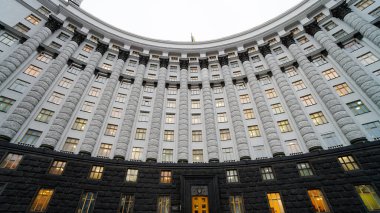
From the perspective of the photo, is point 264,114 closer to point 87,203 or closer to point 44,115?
point 87,203

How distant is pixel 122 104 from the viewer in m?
31.6

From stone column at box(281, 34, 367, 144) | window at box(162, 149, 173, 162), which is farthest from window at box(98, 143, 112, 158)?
stone column at box(281, 34, 367, 144)

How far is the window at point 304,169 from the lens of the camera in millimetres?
22375

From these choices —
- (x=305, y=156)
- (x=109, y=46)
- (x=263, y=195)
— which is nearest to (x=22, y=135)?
(x=109, y=46)

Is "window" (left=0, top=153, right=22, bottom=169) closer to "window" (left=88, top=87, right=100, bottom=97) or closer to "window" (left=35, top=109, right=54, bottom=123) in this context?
"window" (left=35, top=109, right=54, bottom=123)

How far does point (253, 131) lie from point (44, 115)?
29749mm

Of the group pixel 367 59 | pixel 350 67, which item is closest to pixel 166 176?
pixel 350 67

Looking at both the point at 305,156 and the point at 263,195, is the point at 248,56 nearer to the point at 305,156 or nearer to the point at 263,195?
the point at 305,156

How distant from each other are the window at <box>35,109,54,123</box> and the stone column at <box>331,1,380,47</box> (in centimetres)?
4574

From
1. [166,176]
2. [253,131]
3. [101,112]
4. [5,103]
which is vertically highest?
[101,112]

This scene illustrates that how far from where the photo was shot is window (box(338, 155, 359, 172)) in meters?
20.8

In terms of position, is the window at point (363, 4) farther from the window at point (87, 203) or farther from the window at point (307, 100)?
the window at point (87, 203)

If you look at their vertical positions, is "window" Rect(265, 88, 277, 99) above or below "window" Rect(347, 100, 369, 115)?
above

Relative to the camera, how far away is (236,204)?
2272 cm
